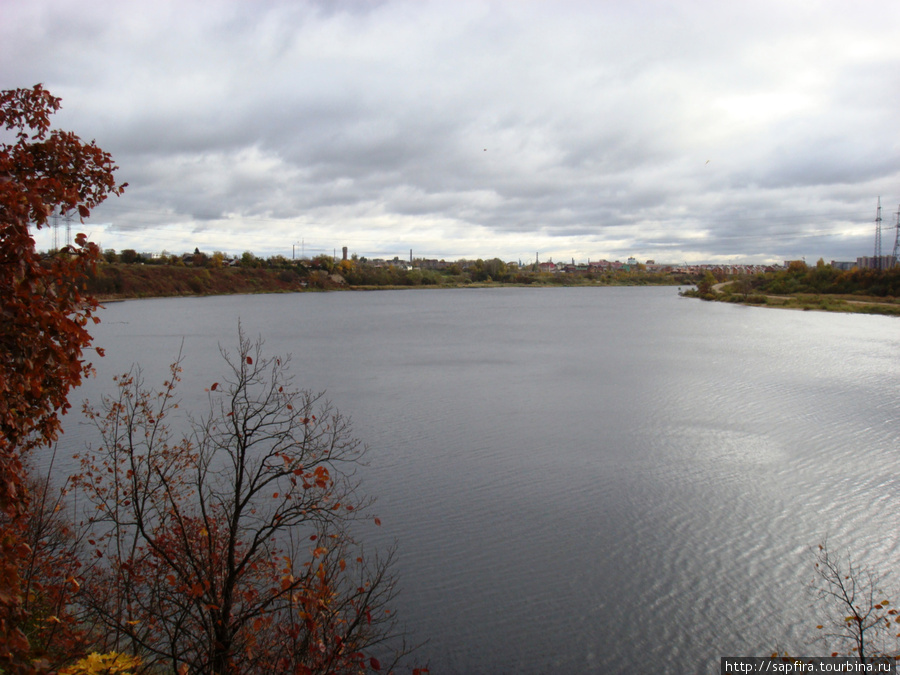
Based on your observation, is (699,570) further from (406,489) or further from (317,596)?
(317,596)

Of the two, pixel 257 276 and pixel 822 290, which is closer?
pixel 822 290

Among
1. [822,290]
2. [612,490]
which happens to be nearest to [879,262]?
[822,290]

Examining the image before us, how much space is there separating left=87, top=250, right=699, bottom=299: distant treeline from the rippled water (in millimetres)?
51033

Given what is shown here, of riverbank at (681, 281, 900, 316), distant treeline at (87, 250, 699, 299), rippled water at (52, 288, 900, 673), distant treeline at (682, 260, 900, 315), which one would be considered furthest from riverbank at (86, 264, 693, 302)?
riverbank at (681, 281, 900, 316)

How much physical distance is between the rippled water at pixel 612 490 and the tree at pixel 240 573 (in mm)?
922

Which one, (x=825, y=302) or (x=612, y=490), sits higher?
(x=825, y=302)

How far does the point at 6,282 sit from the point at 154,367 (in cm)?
2010

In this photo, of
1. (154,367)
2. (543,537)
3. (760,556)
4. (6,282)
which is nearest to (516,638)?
(543,537)

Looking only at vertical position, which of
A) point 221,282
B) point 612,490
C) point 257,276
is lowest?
point 612,490

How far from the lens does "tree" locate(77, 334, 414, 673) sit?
14.9 feet

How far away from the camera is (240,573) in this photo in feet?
16.1

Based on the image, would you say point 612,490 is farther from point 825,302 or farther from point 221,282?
point 221,282

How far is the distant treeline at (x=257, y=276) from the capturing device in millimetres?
73750

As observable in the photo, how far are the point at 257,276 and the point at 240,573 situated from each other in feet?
313
